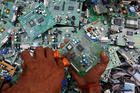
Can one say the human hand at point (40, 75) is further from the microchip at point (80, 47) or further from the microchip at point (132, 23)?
the microchip at point (132, 23)

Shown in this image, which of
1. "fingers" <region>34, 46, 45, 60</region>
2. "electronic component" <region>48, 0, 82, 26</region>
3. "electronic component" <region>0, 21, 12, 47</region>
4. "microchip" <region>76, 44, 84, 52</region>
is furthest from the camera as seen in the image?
"electronic component" <region>0, 21, 12, 47</region>

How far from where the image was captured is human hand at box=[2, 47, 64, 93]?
21.7ft

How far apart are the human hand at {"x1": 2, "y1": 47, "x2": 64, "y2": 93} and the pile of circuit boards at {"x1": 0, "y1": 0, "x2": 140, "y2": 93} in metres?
2.56

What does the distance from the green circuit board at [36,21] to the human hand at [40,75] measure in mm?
3398

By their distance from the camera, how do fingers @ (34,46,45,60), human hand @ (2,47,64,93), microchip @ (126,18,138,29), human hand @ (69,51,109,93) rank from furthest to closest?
microchip @ (126,18,138,29)
human hand @ (69,51,109,93)
fingers @ (34,46,45,60)
human hand @ (2,47,64,93)

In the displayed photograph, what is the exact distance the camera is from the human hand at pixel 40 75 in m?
6.60

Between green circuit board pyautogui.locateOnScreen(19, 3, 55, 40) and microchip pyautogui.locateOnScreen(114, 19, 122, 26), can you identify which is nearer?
green circuit board pyautogui.locateOnScreen(19, 3, 55, 40)

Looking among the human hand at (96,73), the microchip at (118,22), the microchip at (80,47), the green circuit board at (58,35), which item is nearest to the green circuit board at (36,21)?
the green circuit board at (58,35)

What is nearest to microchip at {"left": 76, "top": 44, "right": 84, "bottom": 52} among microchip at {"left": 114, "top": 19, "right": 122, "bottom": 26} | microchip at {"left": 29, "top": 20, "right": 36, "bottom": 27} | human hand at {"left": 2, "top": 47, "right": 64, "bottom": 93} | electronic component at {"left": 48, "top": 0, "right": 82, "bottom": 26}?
electronic component at {"left": 48, "top": 0, "right": 82, "bottom": 26}

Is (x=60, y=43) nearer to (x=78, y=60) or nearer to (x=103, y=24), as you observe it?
(x=78, y=60)

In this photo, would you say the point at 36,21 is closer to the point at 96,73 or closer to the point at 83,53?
the point at 83,53

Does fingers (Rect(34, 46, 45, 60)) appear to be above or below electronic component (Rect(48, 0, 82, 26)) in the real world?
below

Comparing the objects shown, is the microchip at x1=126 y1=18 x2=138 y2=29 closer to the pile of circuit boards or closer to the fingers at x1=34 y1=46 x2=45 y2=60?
the pile of circuit boards

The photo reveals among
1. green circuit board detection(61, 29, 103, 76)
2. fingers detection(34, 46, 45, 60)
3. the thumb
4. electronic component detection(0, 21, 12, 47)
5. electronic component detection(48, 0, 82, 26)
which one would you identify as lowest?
the thumb
